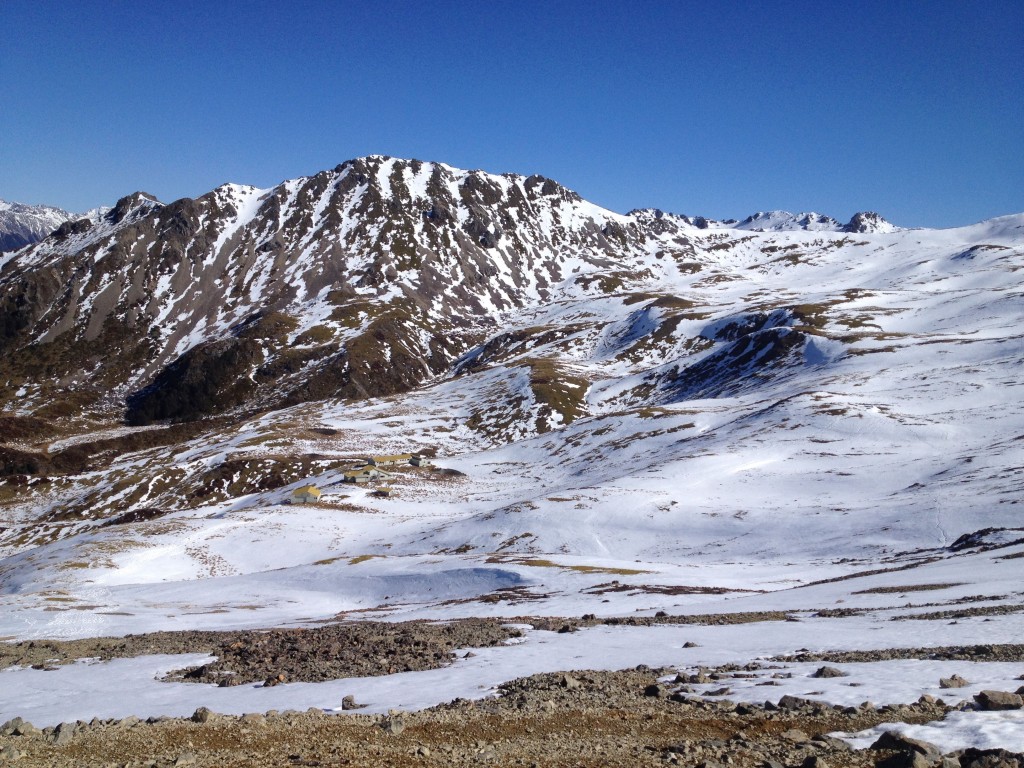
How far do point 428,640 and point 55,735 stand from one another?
12.4m

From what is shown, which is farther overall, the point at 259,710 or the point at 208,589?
the point at 208,589

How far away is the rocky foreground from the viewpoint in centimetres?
1205

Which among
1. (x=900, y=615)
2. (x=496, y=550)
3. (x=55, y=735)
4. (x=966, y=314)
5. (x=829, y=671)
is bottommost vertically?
(x=496, y=550)

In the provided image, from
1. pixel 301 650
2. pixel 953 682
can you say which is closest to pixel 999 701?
pixel 953 682

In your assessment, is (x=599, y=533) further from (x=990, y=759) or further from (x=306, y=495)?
(x=990, y=759)

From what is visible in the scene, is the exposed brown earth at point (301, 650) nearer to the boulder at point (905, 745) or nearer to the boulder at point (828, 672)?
the boulder at point (828, 672)

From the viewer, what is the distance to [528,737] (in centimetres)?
1386

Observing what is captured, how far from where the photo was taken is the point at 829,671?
17562 millimetres

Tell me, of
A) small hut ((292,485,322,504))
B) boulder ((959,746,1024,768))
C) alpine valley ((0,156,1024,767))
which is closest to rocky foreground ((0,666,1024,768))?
boulder ((959,746,1024,768))

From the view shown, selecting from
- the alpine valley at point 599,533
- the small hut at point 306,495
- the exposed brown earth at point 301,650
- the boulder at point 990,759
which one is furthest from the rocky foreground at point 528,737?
the small hut at point 306,495

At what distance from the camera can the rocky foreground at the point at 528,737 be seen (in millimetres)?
12047

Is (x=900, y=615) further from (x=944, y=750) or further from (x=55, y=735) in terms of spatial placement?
(x=55, y=735)

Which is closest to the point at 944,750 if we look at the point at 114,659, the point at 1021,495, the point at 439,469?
the point at 114,659

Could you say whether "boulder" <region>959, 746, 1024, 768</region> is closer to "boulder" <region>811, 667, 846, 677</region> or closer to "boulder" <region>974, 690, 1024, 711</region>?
"boulder" <region>974, 690, 1024, 711</region>
